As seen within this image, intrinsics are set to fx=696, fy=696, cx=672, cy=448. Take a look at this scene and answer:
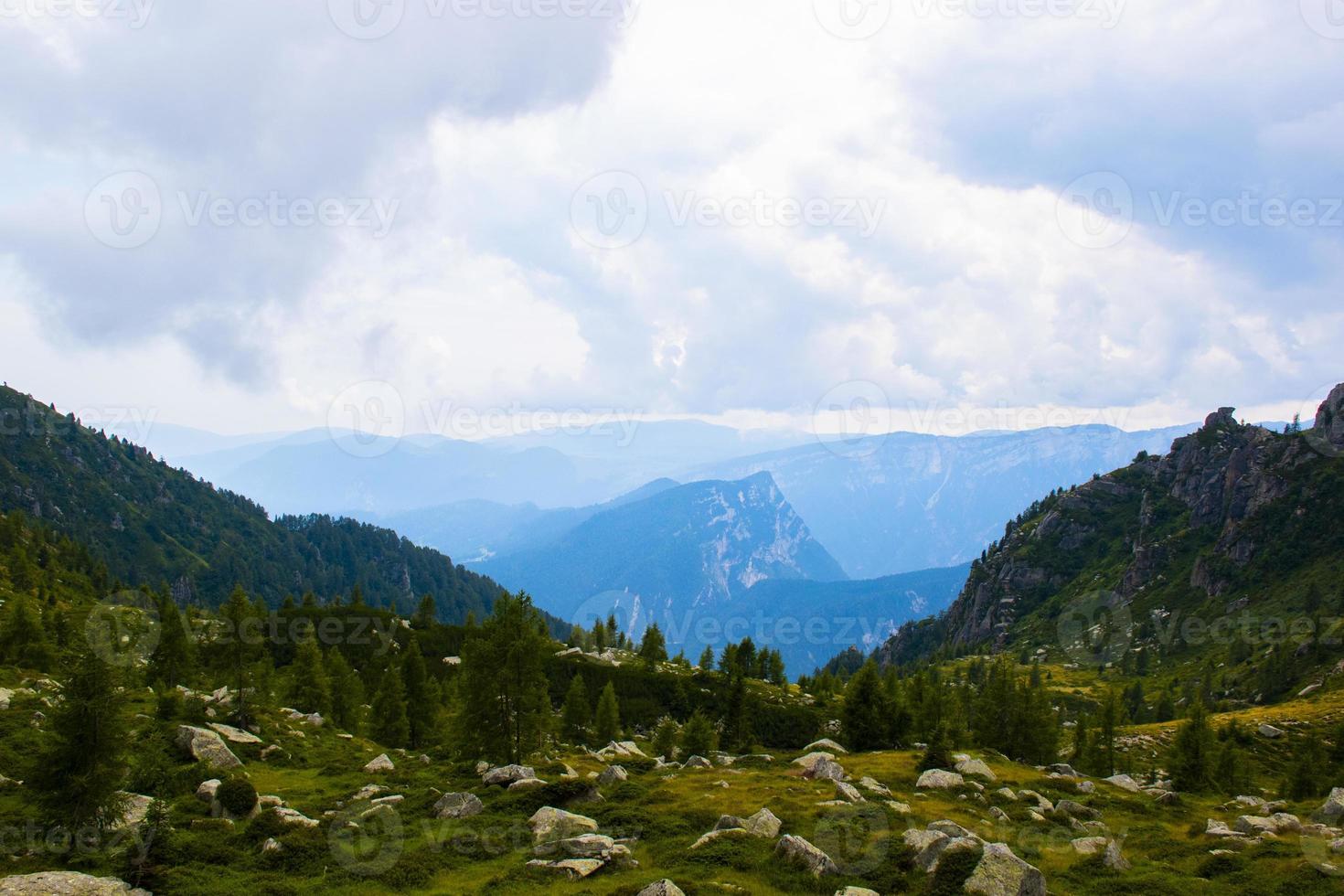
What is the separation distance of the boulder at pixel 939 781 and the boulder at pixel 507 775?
28.3 m

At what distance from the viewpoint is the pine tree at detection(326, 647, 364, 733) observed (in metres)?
86.2

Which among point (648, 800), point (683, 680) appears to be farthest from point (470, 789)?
point (683, 680)

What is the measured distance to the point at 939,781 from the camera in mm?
51906

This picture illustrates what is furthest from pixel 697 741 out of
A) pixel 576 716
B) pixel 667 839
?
pixel 667 839

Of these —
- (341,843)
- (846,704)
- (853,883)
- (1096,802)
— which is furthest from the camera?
(846,704)

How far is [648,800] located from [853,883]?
55.6 ft

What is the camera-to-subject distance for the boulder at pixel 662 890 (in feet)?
86.8

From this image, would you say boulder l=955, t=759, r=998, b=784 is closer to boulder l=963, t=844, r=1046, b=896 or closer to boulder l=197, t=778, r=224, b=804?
boulder l=963, t=844, r=1046, b=896

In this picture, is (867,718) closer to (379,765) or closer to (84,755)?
(379,765)

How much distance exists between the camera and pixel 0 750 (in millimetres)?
40125

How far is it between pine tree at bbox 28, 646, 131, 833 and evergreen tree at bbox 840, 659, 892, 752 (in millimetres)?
69508

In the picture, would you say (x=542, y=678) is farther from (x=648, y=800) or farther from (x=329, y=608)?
(x=329, y=608)

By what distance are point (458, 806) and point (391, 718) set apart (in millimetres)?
46605

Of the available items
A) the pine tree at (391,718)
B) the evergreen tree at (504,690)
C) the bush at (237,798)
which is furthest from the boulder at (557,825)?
the pine tree at (391,718)
